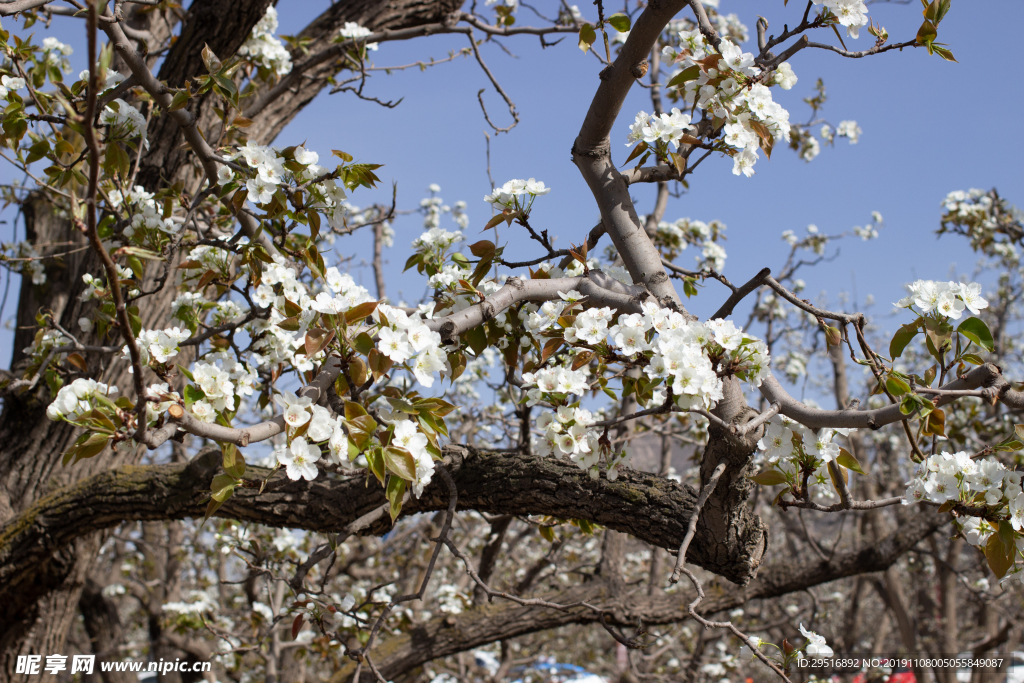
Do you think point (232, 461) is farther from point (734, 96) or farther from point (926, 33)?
point (926, 33)

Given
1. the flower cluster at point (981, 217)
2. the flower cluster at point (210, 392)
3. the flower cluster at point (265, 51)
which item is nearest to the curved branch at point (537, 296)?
the flower cluster at point (210, 392)

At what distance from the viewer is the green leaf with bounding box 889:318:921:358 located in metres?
1.23

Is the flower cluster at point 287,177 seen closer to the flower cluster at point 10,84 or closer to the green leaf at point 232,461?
the flower cluster at point 10,84

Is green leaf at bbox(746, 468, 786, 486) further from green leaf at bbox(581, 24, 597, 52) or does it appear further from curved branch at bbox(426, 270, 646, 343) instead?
green leaf at bbox(581, 24, 597, 52)

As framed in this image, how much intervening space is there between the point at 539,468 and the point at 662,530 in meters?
0.38

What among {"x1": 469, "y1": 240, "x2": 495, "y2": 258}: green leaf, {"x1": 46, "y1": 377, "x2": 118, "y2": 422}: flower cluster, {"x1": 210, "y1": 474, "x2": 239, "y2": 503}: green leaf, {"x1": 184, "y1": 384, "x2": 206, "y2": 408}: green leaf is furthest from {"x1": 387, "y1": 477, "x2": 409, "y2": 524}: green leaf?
{"x1": 469, "y1": 240, "x2": 495, "y2": 258}: green leaf

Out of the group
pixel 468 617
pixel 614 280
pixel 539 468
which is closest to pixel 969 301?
pixel 614 280

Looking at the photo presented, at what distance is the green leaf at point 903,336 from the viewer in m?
1.23

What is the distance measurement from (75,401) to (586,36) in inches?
55.9

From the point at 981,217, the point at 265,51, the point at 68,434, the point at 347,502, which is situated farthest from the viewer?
the point at 981,217

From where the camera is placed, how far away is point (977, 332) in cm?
120

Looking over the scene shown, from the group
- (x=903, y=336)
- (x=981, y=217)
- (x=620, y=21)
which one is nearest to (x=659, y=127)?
(x=620, y=21)

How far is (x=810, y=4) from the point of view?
4.52 ft

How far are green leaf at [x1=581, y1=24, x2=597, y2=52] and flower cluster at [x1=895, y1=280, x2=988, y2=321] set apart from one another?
976mm
